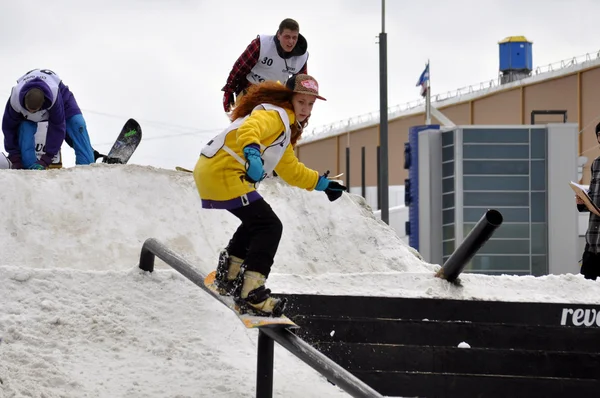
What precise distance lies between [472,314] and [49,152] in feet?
16.7

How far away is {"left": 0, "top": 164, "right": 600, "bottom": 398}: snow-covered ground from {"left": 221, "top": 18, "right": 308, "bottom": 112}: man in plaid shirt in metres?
1.01

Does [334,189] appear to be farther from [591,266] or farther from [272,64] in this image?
[591,266]

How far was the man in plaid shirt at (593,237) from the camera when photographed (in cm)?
942

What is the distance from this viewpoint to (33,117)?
1084 centimetres

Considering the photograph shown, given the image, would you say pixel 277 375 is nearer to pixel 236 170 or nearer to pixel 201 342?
pixel 201 342

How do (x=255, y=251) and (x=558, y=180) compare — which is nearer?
(x=255, y=251)

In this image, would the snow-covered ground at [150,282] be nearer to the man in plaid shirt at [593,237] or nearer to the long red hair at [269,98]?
the man in plaid shirt at [593,237]

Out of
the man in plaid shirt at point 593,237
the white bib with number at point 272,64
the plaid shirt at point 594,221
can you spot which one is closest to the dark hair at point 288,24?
the white bib with number at point 272,64

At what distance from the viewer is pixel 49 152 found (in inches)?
437

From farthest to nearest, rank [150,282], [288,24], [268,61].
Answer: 1. [268,61]
2. [288,24]
3. [150,282]

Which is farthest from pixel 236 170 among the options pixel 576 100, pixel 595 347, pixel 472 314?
pixel 576 100

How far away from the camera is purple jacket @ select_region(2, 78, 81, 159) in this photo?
10695 mm

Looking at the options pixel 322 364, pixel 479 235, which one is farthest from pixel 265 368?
pixel 479 235

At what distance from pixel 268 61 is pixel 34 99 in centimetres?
241
